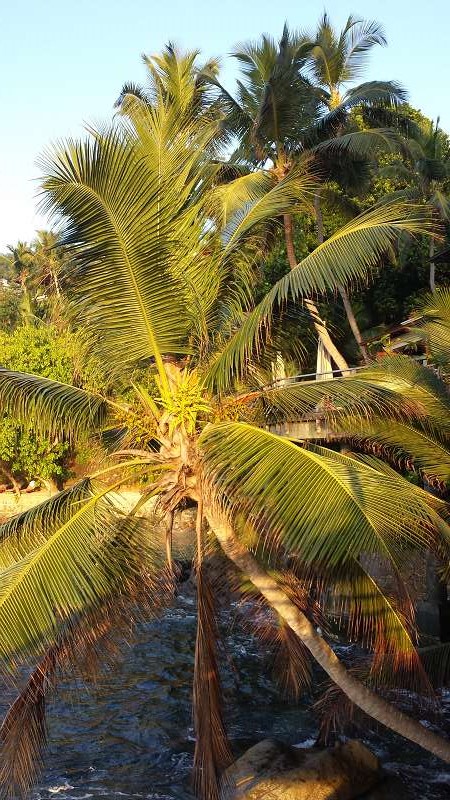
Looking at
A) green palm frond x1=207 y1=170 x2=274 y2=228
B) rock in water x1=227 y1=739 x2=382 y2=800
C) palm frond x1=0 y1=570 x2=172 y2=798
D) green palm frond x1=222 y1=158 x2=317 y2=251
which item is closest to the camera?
palm frond x1=0 y1=570 x2=172 y2=798

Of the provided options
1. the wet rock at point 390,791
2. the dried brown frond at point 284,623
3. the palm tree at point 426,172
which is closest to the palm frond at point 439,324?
the dried brown frond at point 284,623

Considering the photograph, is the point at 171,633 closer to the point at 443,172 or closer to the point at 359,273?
the point at 359,273

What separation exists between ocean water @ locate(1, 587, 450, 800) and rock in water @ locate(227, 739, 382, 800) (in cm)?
102

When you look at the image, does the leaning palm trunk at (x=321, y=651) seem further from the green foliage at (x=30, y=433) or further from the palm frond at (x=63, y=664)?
the green foliage at (x=30, y=433)

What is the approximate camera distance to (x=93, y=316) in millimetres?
8883

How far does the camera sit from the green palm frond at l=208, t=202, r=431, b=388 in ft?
26.6

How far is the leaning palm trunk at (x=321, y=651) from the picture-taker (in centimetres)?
828

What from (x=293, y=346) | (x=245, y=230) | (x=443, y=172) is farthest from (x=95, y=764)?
(x=443, y=172)

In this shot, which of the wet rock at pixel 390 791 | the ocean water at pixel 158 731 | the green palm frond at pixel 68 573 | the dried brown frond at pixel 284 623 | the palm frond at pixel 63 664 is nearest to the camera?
the green palm frond at pixel 68 573

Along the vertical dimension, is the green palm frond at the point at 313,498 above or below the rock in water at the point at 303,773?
above

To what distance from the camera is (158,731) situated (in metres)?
14.3

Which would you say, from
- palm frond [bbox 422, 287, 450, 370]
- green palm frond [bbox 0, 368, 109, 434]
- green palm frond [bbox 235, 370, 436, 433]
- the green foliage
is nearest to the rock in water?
green palm frond [bbox 235, 370, 436, 433]

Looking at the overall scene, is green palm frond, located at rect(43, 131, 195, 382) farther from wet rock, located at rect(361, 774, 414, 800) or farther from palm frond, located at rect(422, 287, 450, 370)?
wet rock, located at rect(361, 774, 414, 800)

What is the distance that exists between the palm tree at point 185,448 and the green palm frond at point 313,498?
0.02 meters
